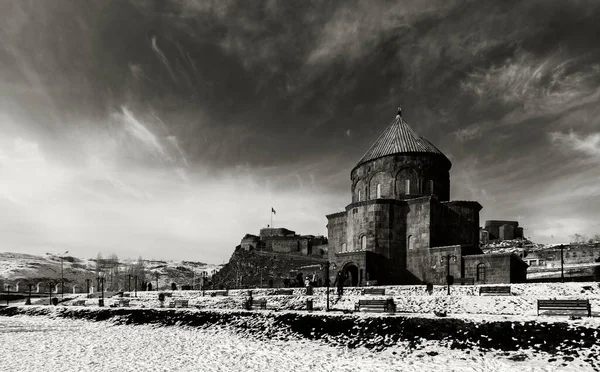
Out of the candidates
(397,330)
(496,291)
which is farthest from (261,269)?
(397,330)

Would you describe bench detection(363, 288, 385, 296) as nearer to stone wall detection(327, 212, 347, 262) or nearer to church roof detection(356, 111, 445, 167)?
stone wall detection(327, 212, 347, 262)

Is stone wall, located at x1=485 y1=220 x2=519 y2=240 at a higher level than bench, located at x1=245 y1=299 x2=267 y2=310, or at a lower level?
higher

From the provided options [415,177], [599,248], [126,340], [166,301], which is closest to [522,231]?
[599,248]

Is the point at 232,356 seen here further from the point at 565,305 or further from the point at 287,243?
the point at 287,243

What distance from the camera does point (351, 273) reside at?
37812mm

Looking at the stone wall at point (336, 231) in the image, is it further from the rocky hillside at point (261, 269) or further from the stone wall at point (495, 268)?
the stone wall at point (495, 268)

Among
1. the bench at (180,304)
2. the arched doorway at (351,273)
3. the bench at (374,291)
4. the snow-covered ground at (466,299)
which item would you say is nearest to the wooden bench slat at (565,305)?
the snow-covered ground at (466,299)

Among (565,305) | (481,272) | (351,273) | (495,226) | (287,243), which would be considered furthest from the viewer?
(287,243)

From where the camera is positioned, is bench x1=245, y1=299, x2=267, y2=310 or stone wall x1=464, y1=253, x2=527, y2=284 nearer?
bench x1=245, y1=299, x2=267, y2=310

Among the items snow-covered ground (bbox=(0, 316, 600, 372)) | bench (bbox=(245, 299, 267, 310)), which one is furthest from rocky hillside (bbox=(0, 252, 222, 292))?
snow-covered ground (bbox=(0, 316, 600, 372))

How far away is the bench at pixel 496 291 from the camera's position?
947 inches

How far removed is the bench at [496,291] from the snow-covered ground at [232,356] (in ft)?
34.6

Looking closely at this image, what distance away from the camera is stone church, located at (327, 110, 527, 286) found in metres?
35.1

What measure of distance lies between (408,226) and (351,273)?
693 cm
